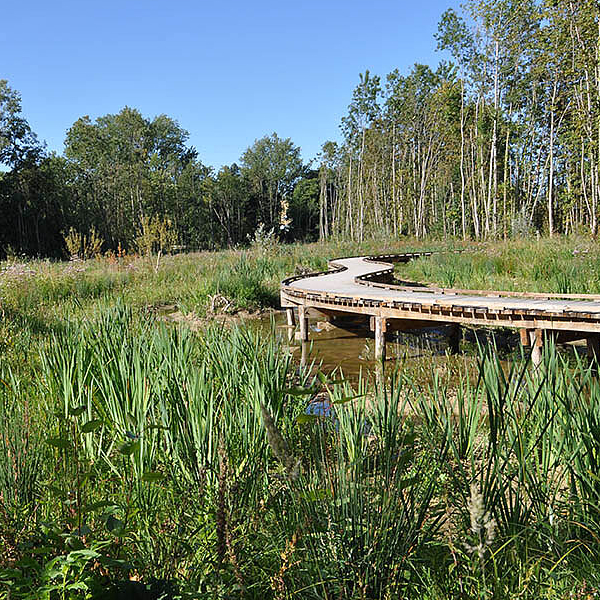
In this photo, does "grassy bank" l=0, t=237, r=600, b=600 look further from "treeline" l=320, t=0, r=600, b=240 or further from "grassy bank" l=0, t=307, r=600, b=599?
"treeline" l=320, t=0, r=600, b=240

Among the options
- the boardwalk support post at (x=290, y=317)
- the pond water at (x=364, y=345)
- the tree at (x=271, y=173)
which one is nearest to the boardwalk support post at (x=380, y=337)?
the pond water at (x=364, y=345)

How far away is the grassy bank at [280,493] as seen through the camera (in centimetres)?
148

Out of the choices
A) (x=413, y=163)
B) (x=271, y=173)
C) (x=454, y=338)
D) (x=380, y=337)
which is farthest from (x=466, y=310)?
(x=271, y=173)

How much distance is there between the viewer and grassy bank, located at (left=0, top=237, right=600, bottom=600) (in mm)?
1476

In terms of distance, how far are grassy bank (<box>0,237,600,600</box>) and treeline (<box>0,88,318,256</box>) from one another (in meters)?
12.0

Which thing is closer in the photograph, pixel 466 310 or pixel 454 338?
pixel 466 310

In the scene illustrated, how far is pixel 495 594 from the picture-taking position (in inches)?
55.7

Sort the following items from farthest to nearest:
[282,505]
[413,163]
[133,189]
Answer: [133,189], [413,163], [282,505]

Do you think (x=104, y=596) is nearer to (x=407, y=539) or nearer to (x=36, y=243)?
(x=407, y=539)

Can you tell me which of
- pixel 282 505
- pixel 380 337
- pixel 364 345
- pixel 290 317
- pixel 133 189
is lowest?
pixel 364 345

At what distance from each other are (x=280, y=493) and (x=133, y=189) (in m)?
41.3

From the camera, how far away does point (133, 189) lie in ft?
131

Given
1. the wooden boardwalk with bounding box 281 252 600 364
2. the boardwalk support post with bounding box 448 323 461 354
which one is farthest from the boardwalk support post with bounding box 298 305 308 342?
the boardwalk support post with bounding box 448 323 461 354

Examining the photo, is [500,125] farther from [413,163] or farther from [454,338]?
[454,338]
